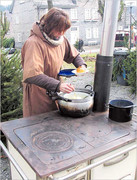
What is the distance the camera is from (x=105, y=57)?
1730 mm

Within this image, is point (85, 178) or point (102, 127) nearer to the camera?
point (85, 178)

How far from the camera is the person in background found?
1.61 metres

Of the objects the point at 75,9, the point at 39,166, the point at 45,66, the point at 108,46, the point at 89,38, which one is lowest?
the point at 39,166

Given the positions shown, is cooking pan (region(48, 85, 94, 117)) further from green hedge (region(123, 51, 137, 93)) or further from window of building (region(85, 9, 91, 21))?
window of building (region(85, 9, 91, 21))

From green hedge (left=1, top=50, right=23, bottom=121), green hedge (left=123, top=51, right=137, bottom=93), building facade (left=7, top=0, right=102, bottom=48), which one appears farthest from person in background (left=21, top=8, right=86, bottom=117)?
building facade (left=7, top=0, right=102, bottom=48)

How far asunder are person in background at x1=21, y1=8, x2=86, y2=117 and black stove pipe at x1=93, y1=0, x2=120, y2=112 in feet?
1.10

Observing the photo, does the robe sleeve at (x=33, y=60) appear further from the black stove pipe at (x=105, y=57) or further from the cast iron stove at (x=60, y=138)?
the black stove pipe at (x=105, y=57)

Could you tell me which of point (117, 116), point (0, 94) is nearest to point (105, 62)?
point (117, 116)

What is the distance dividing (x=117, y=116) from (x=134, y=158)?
37 cm

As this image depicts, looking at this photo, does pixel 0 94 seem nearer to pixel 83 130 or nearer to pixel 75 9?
pixel 83 130

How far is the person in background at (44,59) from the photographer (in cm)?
161

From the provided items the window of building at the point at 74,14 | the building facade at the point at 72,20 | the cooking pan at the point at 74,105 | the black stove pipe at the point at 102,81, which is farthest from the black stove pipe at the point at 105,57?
the window of building at the point at 74,14

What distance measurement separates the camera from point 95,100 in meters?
1.86

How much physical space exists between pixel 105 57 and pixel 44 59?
57 centimetres
